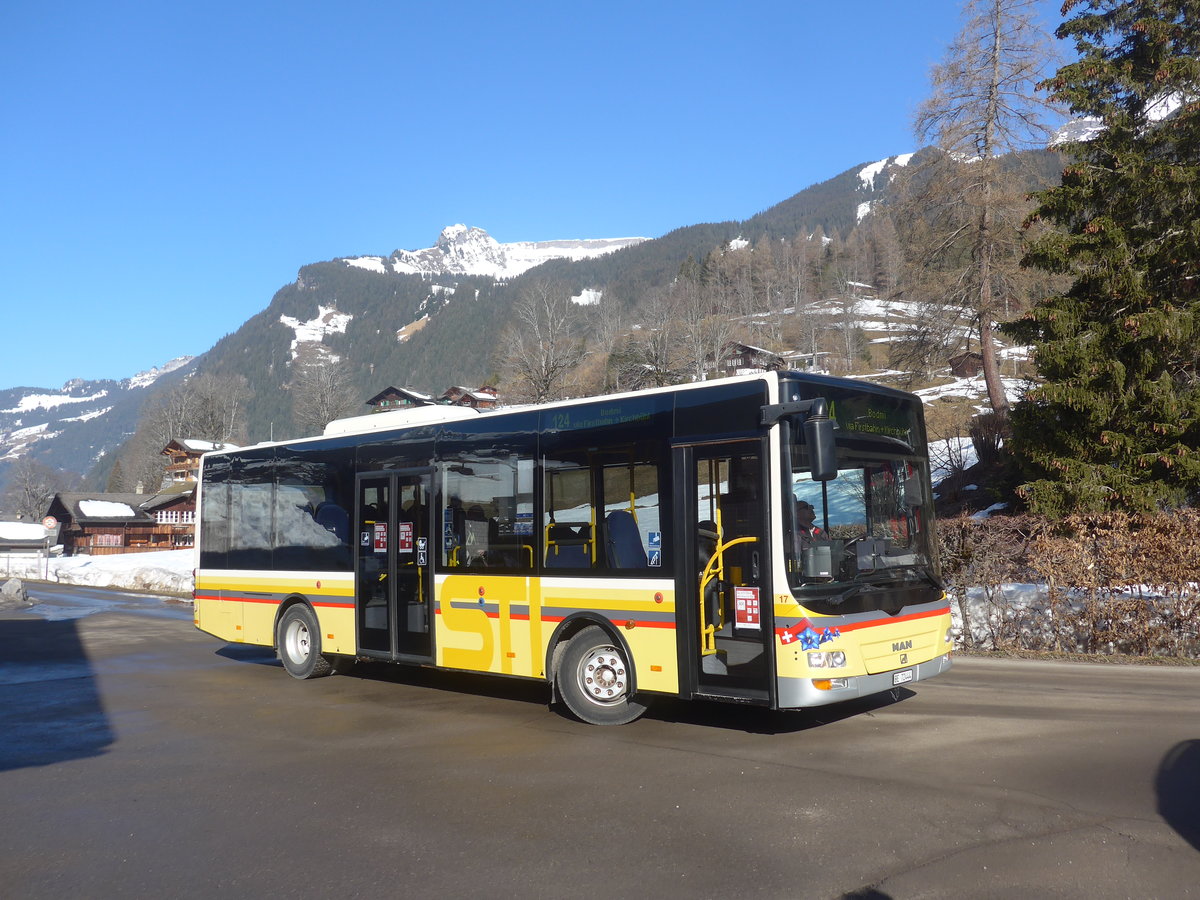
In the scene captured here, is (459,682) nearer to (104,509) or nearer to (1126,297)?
(1126,297)

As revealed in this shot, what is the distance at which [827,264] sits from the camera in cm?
14175

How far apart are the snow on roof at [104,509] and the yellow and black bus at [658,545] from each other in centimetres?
8289

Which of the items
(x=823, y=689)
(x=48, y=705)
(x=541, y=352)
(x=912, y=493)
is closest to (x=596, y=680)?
(x=823, y=689)

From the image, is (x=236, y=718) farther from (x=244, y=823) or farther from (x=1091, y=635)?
(x=1091, y=635)

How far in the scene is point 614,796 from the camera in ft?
21.8

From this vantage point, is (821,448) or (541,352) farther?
(541,352)

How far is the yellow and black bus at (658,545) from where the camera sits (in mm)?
7766

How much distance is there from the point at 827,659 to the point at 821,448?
1713mm

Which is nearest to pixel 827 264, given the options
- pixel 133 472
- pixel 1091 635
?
pixel 133 472

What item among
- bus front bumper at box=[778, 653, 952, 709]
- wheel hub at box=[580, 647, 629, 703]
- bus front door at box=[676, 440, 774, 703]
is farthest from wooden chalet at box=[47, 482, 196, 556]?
bus front bumper at box=[778, 653, 952, 709]

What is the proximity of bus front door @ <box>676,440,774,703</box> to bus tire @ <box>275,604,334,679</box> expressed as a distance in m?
6.34

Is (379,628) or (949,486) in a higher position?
A: (949,486)

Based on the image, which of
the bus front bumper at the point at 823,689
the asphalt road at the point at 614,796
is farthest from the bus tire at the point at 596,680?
the bus front bumper at the point at 823,689

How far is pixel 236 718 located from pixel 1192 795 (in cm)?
878
